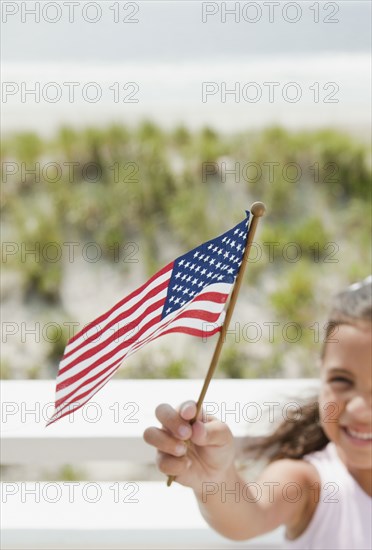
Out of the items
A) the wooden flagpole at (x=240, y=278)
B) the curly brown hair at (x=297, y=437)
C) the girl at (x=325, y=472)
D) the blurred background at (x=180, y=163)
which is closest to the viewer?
the wooden flagpole at (x=240, y=278)

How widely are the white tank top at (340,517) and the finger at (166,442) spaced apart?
23 cm

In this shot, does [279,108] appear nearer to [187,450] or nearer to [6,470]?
[6,470]

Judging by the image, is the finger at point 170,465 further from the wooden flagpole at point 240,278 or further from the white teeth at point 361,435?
the white teeth at point 361,435

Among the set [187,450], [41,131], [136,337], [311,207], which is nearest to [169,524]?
[187,450]

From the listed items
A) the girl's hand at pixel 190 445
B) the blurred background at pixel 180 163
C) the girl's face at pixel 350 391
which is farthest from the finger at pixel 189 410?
the blurred background at pixel 180 163

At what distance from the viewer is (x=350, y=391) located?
0.68 metres

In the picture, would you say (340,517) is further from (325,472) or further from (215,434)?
(215,434)

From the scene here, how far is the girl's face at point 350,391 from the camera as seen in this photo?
0.67m

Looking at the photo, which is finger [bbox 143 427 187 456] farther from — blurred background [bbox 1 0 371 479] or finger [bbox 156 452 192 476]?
blurred background [bbox 1 0 371 479]

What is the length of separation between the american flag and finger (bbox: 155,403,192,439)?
0.05 m

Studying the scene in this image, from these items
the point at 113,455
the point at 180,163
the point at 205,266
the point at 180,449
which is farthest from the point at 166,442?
the point at 180,163

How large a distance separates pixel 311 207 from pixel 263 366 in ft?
1.53

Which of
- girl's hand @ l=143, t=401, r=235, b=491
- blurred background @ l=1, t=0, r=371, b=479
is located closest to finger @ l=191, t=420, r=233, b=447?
girl's hand @ l=143, t=401, r=235, b=491

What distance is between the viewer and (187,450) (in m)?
0.59
